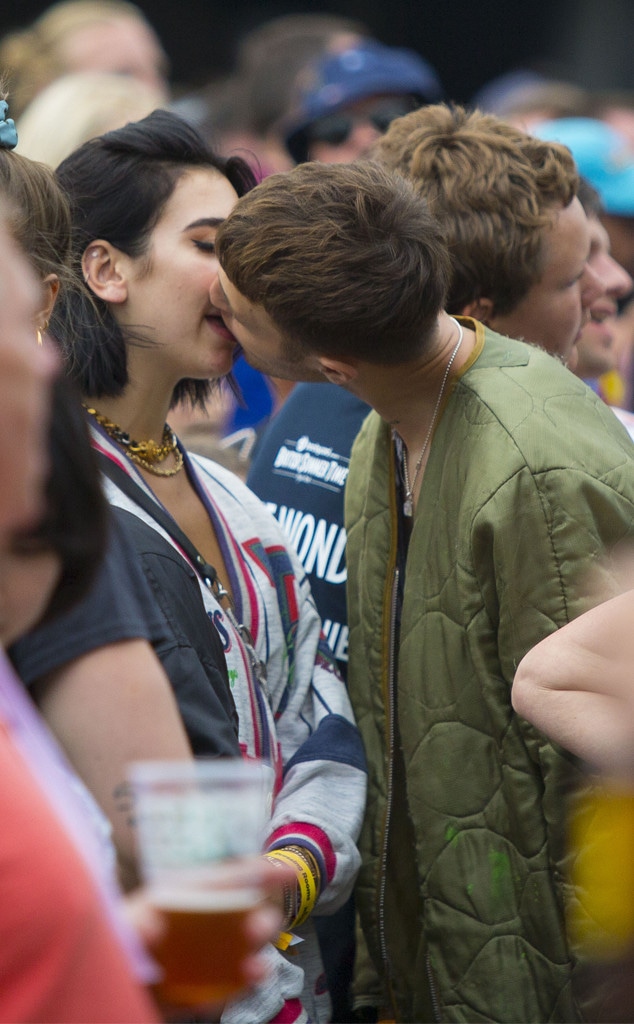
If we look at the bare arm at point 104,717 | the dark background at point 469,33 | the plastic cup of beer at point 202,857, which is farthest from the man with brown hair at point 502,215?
the dark background at point 469,33

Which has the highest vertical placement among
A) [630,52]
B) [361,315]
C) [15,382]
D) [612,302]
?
[15,382]

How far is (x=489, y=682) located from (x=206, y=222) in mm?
1007

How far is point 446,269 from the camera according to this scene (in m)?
2.12

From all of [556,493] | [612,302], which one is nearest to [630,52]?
[612,302]

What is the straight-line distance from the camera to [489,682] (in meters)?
2.04

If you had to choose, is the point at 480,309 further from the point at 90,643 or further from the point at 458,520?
the point at 90,643

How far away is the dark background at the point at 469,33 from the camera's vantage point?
1001cm

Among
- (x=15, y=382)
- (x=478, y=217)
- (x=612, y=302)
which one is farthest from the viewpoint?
(x=612, y=302)

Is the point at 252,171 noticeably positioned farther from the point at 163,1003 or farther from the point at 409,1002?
the point at 163,1003

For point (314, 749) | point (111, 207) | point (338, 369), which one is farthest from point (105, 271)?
point (314, 749)

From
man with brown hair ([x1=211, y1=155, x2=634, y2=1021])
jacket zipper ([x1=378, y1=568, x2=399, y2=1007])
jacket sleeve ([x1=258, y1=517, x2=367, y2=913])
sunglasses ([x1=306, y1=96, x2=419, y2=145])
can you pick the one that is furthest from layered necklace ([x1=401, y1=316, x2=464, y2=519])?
sunglasses ([x1=306, y1=96, x2=419, y2=145])

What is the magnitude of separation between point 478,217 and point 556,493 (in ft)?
2.44

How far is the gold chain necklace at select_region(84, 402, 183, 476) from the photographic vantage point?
7.26ft

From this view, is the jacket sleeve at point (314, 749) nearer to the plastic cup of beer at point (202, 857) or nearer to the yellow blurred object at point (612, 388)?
the plastic cup of beer at point (202, 857)
